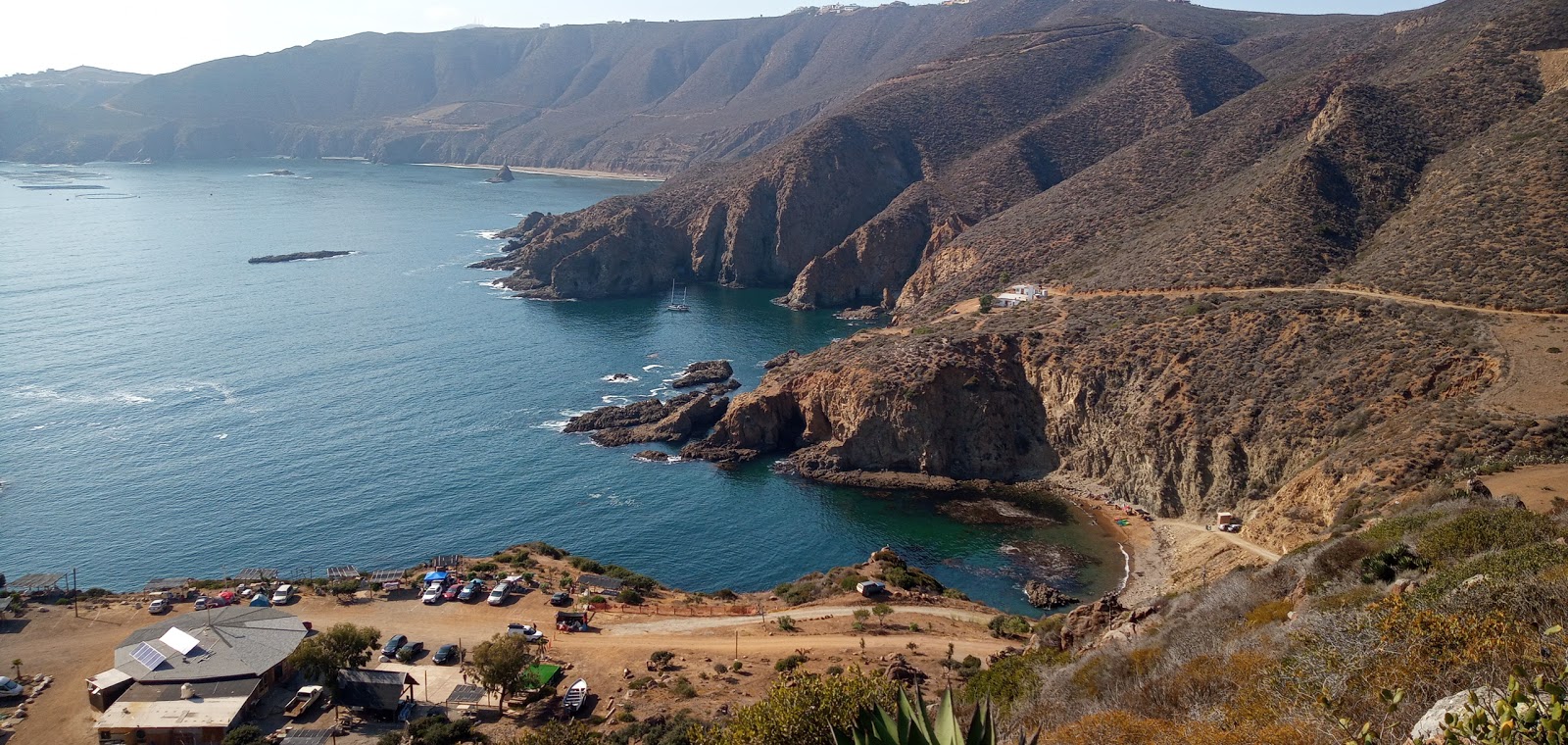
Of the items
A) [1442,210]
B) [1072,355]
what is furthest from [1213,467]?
[1442,210]

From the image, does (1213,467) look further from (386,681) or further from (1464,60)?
(1464,60)

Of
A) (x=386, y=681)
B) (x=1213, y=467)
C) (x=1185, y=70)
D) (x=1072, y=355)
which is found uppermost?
(x=1185, y=70)

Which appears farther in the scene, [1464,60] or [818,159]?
[818,159]

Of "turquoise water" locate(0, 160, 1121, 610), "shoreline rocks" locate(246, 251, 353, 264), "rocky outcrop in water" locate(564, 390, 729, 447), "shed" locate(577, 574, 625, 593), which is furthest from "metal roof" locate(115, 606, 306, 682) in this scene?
"shoreline rocks" locate(246, 251, 353, 264)

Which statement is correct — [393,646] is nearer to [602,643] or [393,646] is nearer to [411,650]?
[411,650]

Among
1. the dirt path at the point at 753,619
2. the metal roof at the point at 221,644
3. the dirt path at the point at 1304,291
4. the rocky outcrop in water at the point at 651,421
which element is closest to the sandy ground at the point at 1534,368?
the dirt path at the point at 1304,291

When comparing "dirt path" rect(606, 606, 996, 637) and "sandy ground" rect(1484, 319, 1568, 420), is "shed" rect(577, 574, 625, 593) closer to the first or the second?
"dirt path" rect(606, 606, 996, 637)

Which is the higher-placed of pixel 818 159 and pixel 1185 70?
pixel 1185 70
